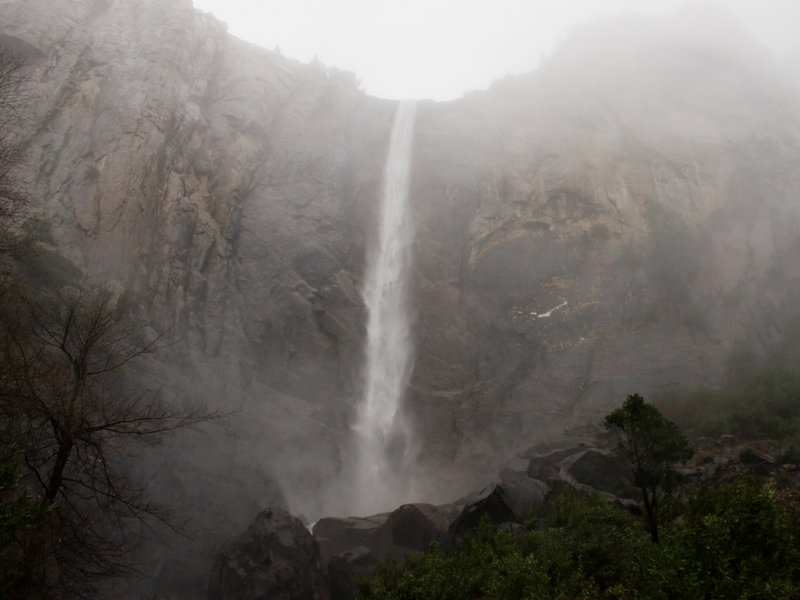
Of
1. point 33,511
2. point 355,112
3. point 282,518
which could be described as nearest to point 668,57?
point 355,112

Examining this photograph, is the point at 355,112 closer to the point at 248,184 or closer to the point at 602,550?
the point at 248,184

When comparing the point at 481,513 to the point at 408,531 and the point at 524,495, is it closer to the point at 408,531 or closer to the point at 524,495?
the point at 524,495

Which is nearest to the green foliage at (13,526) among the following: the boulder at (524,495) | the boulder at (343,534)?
the boulder at (343,534)

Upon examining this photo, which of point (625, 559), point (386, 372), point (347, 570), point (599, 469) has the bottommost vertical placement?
point (625, 559)

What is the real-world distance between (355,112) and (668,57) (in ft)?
77.1

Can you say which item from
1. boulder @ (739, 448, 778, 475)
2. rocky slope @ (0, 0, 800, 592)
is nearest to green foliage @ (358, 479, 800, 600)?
boulder @ (739, 448, 778, 475)

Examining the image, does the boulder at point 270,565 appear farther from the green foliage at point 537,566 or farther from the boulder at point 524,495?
the boulder at point 524,495

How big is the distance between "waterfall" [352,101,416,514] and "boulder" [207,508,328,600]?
7677 millimetres

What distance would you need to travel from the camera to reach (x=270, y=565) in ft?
51.4

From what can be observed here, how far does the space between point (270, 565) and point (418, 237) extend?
842 inches

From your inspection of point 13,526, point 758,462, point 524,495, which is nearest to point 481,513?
point 524,495

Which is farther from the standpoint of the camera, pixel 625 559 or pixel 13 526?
pixel 625 559

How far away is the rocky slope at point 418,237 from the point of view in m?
24.2

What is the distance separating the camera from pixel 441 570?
37.2 feet
